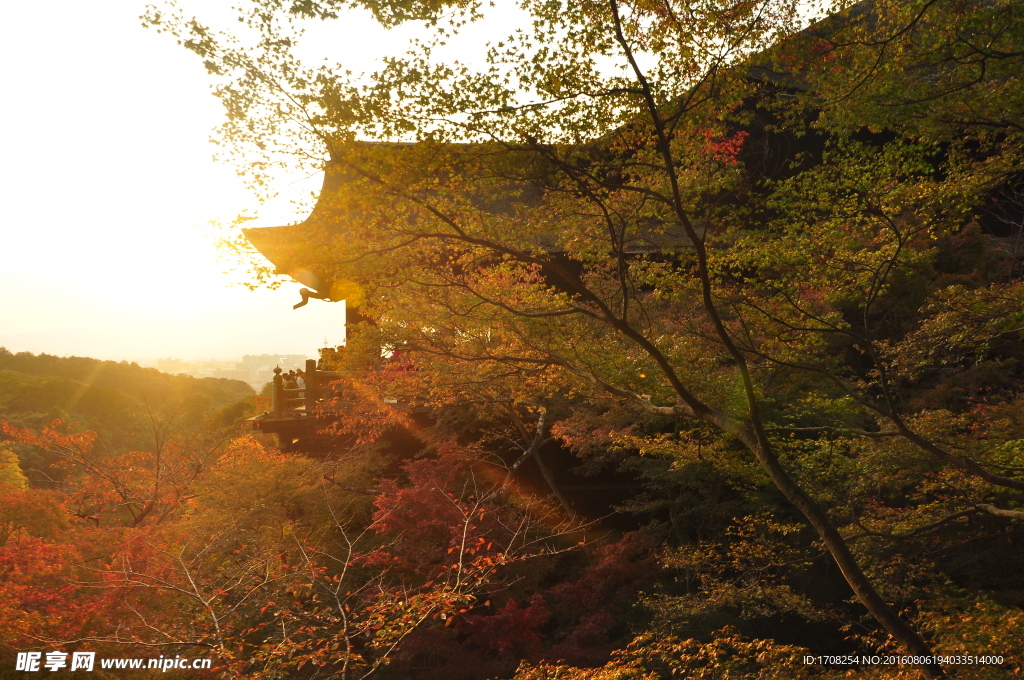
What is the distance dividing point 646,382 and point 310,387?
8.74 m

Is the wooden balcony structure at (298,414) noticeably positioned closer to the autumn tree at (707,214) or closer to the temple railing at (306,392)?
the temple railing at (306,392)

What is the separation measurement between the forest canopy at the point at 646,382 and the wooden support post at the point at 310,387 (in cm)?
70

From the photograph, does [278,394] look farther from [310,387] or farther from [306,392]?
[310,387]

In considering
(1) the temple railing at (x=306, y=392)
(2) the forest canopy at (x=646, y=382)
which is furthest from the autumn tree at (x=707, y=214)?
(1) the temple railing at (x=306, y=392)

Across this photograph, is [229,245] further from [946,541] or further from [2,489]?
[2,489]

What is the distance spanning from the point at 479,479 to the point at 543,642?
3.17m

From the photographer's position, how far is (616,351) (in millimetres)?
8492

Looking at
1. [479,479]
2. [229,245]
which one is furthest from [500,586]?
[229,245]

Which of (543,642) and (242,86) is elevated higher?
(242,86)

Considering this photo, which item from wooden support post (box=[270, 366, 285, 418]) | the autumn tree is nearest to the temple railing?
wooden support post (box=[270, 366, 285, 418])

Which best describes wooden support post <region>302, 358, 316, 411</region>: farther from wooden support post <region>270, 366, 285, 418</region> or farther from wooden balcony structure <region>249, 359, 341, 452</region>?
wooden support post <region>270, 366, 285, 418</region>

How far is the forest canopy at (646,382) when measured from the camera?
16.9 feet

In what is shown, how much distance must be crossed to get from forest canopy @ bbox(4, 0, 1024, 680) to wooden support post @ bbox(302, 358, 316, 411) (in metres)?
0.70

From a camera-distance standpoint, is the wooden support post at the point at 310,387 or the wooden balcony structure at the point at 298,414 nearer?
the wooden support post at the point at 310,387
